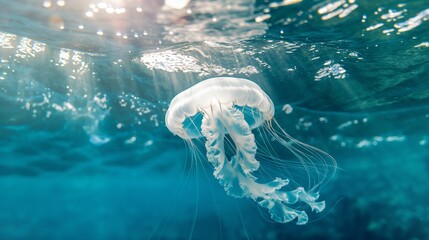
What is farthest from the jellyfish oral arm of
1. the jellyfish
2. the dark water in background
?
the dark water in background

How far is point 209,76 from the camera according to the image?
276 inches

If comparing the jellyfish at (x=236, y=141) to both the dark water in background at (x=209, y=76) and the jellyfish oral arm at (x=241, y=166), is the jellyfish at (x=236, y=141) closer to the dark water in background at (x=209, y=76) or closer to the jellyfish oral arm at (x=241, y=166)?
the jellyfish oral arm at (x=241, y=166)

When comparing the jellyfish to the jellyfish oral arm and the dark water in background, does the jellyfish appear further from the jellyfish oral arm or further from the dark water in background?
the dark water in background

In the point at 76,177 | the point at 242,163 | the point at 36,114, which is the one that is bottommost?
the point at 76,177

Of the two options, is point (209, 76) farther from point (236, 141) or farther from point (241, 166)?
point (241, 166)

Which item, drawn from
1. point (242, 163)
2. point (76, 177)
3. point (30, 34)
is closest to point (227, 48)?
point (242, 163)

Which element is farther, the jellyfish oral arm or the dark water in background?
the dark water in background

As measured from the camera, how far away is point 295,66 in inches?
268

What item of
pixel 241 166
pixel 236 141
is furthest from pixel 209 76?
pixel 241 166

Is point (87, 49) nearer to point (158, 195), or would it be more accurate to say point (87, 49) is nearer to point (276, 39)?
point (276, 39)

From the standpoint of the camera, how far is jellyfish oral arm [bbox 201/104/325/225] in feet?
14.1

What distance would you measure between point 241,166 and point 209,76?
9.87 ft

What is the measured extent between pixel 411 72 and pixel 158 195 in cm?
2552

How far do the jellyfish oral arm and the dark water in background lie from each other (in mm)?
671
